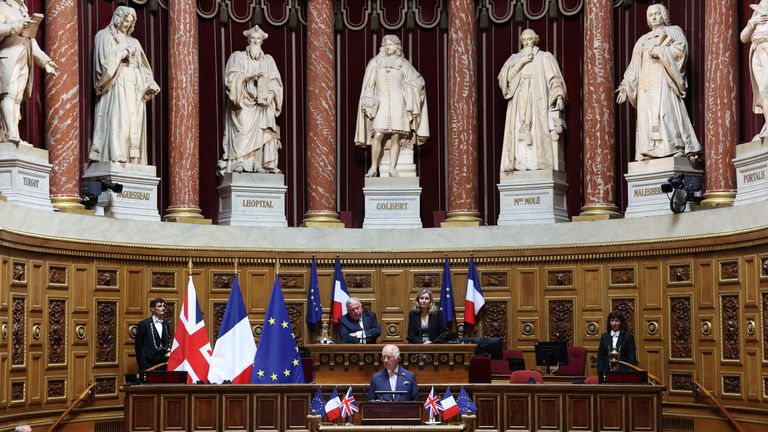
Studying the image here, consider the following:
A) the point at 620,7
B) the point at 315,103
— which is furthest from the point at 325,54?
the point at 620,7

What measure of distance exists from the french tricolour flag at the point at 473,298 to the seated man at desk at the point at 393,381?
768 centimetres

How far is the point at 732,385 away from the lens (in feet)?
74.4

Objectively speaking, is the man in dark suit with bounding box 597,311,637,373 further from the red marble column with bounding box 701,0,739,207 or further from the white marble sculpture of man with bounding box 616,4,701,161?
the white marble sculpture of man with bounding box 616,4,701,161

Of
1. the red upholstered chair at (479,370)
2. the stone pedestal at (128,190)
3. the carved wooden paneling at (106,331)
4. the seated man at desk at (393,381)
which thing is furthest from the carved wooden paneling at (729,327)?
the carved wooden paneling at (106,331)

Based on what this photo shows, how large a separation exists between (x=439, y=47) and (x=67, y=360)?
10.3m

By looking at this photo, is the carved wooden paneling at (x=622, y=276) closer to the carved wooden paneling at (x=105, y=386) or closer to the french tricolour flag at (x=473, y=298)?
the french tricolour flag at (x=473, y=298)

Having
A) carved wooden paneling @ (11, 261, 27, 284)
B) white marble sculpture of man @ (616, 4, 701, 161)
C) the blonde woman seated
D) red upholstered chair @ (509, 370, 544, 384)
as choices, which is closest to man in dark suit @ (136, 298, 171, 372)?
carved wooden paneling @ (11, 261, 27, 284)

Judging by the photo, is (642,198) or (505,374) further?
(642,198)

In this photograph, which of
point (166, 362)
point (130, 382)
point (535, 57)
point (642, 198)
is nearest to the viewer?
point (130, 382)

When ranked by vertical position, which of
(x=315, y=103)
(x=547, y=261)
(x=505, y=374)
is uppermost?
(x=315, y=103)

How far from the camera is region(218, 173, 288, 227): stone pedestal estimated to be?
2650 cm

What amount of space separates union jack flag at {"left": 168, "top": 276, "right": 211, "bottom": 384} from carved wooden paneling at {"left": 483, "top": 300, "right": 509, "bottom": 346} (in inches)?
236

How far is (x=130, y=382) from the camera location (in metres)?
20.8

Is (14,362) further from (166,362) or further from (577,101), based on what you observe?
(577,101)
